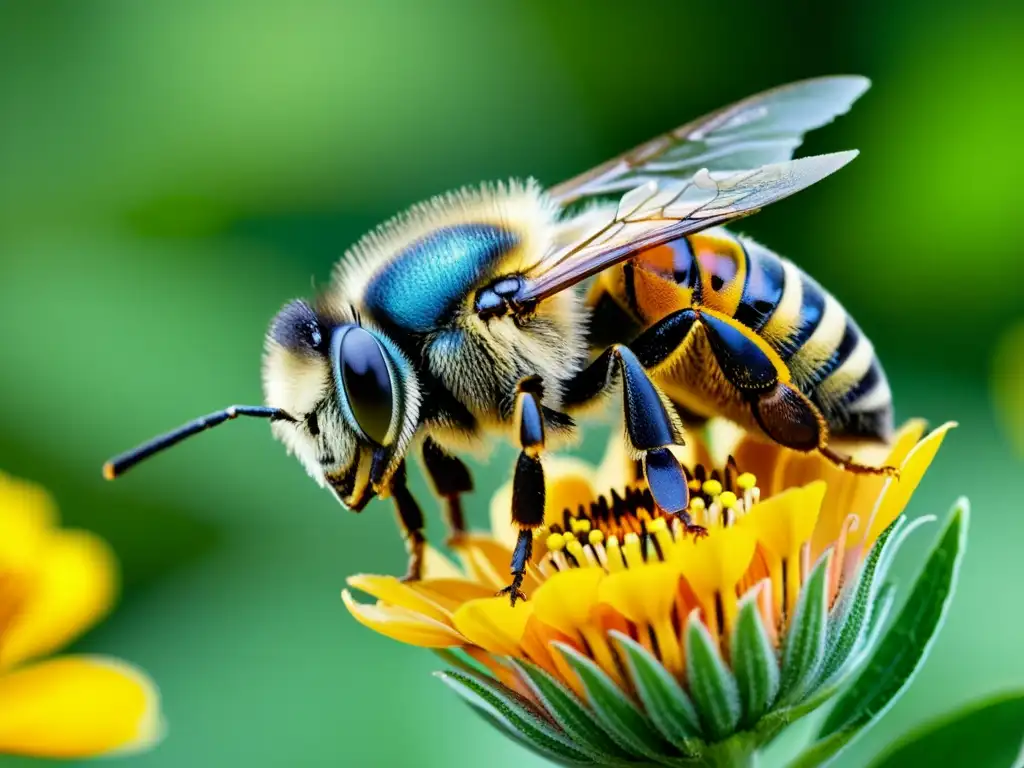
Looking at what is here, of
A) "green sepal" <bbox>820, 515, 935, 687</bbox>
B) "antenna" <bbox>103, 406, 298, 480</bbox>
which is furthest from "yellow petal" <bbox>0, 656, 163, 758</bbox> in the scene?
"green sepal" <bbox>820, 515, 935, 687</bbox>

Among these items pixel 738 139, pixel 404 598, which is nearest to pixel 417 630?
pixel 404 598

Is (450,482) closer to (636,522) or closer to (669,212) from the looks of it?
(636,522)

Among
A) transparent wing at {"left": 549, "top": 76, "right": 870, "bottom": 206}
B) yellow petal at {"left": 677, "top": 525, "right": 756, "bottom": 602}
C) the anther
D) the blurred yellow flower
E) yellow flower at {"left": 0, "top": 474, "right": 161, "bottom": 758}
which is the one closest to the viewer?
yellow petal at {"left": 677, "top": 525, "right": 756, "bottom": 602}

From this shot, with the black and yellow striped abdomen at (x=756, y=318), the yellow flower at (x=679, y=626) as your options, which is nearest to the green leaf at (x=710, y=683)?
the yellow flower at (x=679, y=626)

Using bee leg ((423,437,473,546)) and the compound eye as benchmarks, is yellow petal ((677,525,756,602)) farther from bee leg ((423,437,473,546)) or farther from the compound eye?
bee leg ((423,437,473,546))

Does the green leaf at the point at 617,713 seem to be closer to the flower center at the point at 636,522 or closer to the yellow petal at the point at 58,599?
the flower center at the point at 636,522

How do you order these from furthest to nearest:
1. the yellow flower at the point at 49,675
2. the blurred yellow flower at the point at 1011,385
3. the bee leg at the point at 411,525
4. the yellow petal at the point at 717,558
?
1. the blurred yellow flower at the point at 1011,385
2. the bee leg at the point at 411,525
3. the yellow flower at the point at 49,675
4. the yellow petal at the point at 717,558
